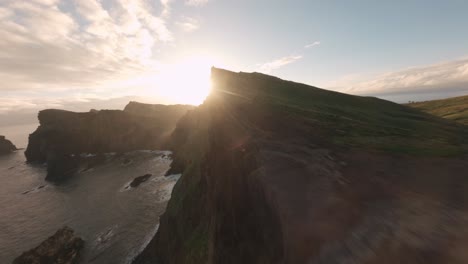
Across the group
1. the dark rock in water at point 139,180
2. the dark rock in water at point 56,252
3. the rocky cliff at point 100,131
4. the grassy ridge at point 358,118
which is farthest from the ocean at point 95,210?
the rocky cliff at point 100,131

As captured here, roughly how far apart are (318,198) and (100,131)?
147093 mm

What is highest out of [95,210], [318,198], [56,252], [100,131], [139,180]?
[318,198]

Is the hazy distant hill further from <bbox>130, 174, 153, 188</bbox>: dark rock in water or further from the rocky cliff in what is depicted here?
the rocky cliff

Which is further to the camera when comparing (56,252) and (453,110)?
(453,110)

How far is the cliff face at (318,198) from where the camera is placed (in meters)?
8.73

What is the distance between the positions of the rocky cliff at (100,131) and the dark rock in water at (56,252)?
85916 millimetres

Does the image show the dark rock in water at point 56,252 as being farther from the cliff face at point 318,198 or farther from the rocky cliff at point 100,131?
the rocky cliff at point 100,131

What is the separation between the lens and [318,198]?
11.5m

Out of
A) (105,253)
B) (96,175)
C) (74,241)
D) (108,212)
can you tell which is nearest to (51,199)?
(96,175)

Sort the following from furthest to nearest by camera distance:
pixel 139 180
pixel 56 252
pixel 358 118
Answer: pixel 139 180
pixel 56 252
pixel 358 118

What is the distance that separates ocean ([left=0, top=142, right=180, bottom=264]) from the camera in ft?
131

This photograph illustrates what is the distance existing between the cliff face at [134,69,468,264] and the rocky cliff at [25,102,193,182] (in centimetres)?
10868

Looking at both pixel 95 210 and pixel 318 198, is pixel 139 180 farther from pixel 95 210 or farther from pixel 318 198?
pixel 318 198

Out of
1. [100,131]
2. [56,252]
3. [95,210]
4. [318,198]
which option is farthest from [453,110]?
[100,131]
